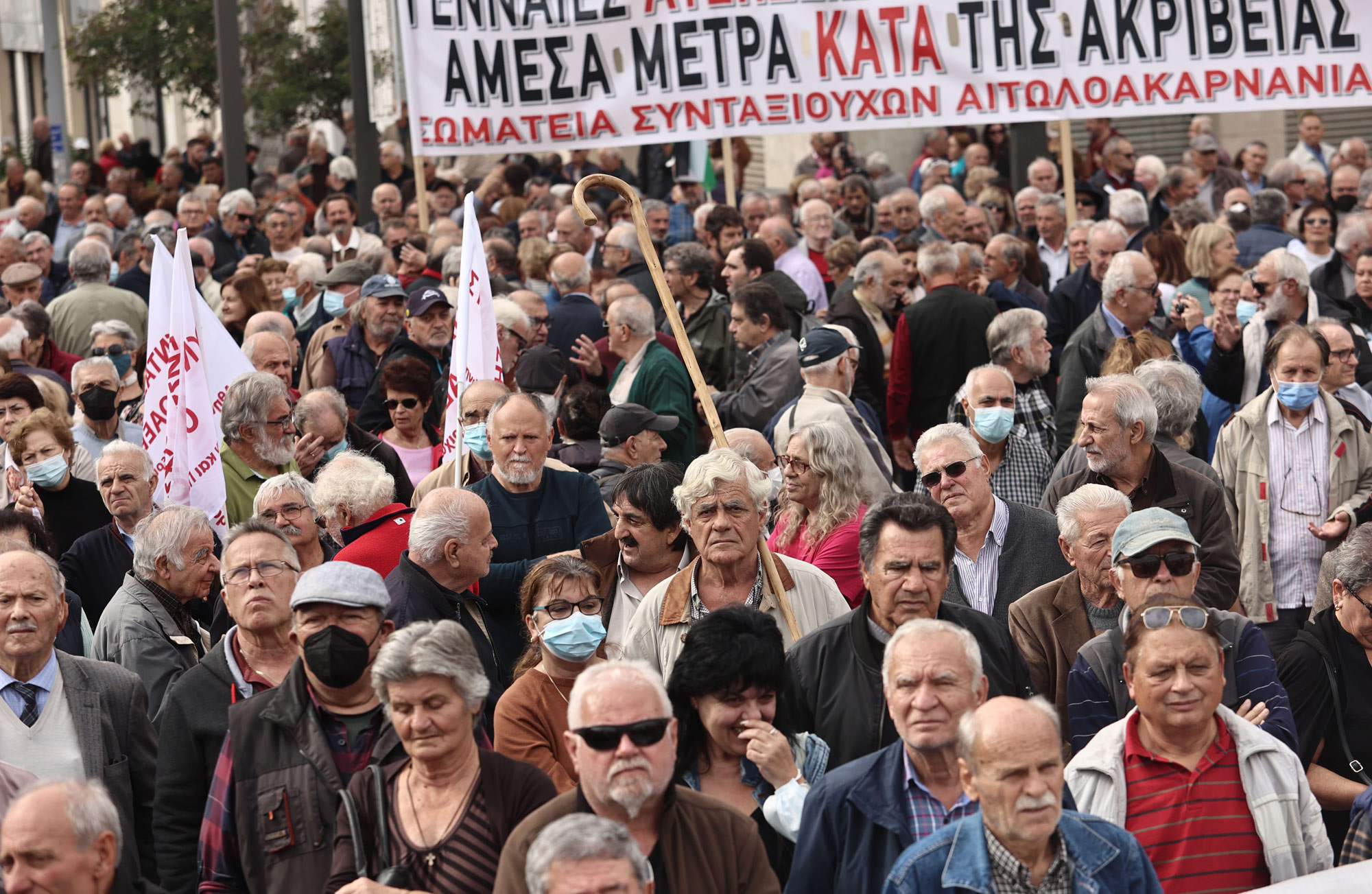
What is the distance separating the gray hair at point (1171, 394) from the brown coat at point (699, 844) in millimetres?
3676

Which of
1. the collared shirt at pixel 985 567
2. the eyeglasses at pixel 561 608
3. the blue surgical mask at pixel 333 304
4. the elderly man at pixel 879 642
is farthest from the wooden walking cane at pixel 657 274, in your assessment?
the blue surgical mask at pixel 333 304

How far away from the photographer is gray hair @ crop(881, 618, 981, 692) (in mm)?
4668

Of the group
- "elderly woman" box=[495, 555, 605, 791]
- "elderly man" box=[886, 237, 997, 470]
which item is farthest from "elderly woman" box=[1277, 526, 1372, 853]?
"elderly man" box=[886, 237, 997, 470]

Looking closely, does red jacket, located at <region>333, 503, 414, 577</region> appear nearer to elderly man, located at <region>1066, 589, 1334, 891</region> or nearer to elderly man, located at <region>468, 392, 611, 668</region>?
elderly man, located at <region>468, 392, 611, 668</region>

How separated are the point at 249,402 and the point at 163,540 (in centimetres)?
157

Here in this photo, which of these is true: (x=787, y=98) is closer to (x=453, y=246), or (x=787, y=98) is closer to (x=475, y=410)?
(x=453, y=246)

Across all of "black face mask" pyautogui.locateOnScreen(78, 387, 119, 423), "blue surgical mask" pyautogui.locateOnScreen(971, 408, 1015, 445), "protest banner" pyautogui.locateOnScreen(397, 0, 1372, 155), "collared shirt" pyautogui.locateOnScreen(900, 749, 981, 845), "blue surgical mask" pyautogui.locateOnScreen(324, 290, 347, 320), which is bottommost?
"collared shirt" pyautogui.locateOnScreen(900, 749, 981, 845)

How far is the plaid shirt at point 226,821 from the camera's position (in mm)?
4828

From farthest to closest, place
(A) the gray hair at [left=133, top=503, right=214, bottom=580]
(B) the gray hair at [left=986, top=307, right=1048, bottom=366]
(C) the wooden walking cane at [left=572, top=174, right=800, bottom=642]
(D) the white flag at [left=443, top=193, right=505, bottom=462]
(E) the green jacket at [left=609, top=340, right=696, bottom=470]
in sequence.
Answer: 1. (E) the green jacket at [left=609, top=340, right=696, bottom=470]
2. (B) the gray hair at [left=986, top=307, right=1048, bottom=366]
3. (D) the white flag at [left=443, top=193, right=505, bottom=462]
4. (C) the wooden walking cane at [left=572, top=174, right=800, bottom=642]
5. (A) the gray hair at [left=133, top=503, right=214, bottom=580]

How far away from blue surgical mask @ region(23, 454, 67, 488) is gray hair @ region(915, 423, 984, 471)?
3.77 metres

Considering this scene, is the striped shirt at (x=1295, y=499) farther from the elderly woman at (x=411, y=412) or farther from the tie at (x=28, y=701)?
the tie at (x=28, y=701)

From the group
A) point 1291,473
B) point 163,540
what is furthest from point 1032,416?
point 163,540

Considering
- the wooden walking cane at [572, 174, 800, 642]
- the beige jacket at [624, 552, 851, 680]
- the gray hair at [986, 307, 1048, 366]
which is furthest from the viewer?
the gray hair at [986, 307, 1048, 366]

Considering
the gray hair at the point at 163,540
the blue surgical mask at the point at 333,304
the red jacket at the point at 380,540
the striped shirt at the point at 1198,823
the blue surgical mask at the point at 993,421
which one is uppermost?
the blue surgical mask at the point at 333,304
